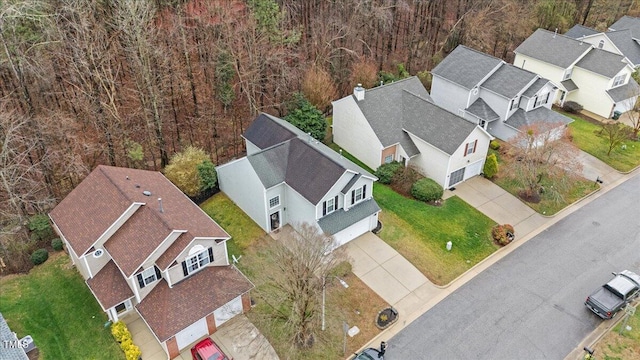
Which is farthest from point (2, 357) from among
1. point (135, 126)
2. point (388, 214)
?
point (388, 214)

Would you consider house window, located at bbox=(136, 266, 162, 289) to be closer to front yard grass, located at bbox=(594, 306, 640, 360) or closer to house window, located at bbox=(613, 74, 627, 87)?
front yard grass, located at bbox=(594, 306, 640, 360)

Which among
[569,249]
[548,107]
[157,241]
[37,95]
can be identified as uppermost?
[37,95]

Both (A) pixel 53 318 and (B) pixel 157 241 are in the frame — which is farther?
(A) pixel 53 318

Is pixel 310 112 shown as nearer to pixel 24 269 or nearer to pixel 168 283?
pixel 168 283

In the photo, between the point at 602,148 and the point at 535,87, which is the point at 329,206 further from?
the point at 602,148

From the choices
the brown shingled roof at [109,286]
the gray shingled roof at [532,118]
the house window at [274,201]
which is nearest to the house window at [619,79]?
the gray shingled roof at [532,118]

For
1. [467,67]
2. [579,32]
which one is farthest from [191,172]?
[579,32]

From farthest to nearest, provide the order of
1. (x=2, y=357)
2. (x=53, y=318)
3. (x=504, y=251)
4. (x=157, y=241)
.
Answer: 1. (x=504, y=251)
2. (x=53, y=318)
3. (x=157, y=241)
4. (x=2, y=357)
